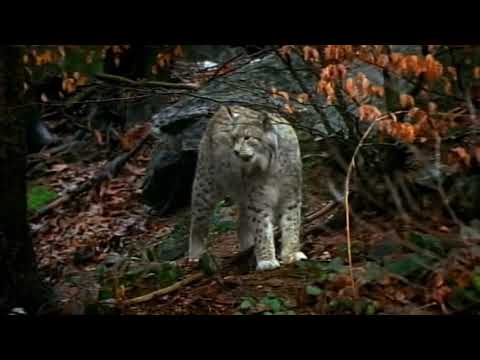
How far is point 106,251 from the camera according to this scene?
6.68m

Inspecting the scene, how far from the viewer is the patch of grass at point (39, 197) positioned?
7.36 m

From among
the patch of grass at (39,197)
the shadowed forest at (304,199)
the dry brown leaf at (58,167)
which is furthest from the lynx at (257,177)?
the dry brown leaf at (58,167)

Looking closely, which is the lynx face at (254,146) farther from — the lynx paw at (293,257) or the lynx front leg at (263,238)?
the lynx paw at (293,257)

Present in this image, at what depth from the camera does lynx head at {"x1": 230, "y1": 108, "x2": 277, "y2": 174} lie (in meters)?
5.39

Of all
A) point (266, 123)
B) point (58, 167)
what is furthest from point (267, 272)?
point (58, 167)

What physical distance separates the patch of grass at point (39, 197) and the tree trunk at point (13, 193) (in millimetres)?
2915

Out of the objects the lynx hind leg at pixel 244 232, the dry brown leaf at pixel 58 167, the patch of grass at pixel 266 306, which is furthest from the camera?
the dry brown leaf at pixel 58 167

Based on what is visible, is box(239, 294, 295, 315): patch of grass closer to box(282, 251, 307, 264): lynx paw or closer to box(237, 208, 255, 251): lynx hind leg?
box(282, 251, 307, 264): lynx paw

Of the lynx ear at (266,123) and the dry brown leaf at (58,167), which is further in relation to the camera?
→ the dry brown leaf at (58,167)

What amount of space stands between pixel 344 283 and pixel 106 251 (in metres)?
2.92

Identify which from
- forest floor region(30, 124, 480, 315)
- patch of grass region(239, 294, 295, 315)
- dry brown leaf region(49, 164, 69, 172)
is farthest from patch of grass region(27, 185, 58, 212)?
patch of grass region(239, 294, 295, 315)

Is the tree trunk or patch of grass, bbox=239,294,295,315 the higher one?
the tree trunk

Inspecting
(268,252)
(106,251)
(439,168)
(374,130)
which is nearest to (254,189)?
(268,252)
